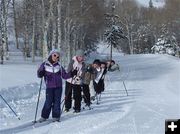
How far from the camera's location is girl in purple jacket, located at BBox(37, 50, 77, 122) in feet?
36.9

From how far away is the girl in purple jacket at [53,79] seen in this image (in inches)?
443

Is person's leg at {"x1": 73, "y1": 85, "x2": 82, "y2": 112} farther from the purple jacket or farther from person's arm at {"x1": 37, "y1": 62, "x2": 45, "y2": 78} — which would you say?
person's arm at {"x1": 37, "y1": 62, "x2": 45, "y2": 78}

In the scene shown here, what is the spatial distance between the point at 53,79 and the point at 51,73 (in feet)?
0.50

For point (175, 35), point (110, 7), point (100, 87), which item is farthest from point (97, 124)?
point (110, 7)

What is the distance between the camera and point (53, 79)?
448 inches

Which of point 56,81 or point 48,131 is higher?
point 56,81

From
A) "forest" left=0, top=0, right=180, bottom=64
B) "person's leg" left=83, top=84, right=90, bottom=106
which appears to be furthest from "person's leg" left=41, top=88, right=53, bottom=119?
"forest" left=0, top=0, right=180, bottom=64

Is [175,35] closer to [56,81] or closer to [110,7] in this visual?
[110,7]

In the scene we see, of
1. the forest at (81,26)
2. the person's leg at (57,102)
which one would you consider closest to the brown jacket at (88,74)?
the person's leg at (57,102)

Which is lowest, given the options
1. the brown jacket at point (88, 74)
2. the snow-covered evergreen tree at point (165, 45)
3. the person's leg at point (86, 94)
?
the snow-covered evergreen tree at point (165, 45)

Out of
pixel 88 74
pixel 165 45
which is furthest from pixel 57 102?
pixel 165 45

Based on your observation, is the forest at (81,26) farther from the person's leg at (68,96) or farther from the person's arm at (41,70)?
the person's arm at (41,70)

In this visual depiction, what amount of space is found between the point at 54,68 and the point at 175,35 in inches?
2708

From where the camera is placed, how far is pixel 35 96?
18.0m
